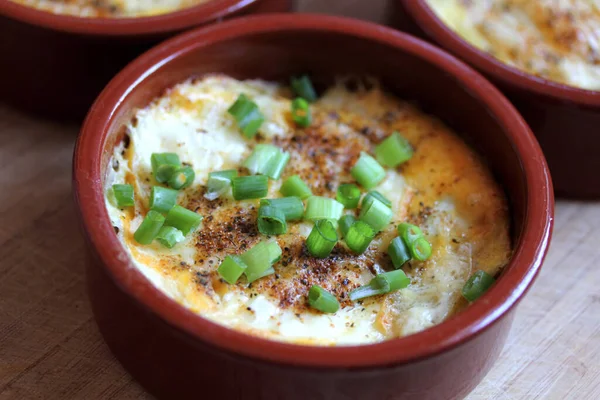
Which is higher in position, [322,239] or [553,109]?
[553,109]

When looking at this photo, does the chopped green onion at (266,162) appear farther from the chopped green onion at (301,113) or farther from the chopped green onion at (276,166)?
the chopped green onion at (301,113)

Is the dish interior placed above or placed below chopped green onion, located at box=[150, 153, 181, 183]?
above

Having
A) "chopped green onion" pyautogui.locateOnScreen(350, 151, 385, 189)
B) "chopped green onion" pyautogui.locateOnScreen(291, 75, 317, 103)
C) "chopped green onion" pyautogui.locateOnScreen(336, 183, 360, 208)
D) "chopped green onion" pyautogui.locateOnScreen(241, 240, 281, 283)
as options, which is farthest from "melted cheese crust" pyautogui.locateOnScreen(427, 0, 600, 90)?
"chopped green onion" pyautogui.locateOnScreen(241, 240, 281, 283)

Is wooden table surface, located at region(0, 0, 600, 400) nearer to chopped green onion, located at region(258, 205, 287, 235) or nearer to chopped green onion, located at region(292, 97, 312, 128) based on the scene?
chopped green onion, located at region(258, 205, 287, 235)

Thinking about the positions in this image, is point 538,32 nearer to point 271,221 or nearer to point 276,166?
point 276,166

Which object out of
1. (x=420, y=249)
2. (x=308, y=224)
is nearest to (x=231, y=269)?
(x=308, y=224)

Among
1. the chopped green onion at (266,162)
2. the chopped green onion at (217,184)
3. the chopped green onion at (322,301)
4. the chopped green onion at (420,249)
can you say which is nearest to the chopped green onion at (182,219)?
the chopped green onion at (217,184)

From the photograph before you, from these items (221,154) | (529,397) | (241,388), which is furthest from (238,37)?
(529,397)
